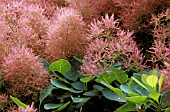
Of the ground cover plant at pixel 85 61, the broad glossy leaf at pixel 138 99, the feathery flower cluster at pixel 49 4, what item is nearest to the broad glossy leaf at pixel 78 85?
the ground cover plant at pixel 85 61

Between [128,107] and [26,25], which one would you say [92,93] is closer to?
[128,107]

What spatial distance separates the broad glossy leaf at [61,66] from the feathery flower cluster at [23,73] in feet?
0.12

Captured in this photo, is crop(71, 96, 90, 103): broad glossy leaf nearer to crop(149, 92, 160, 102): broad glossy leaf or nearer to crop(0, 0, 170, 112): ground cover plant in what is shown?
A: crop(0, 0, 170, 112): ground cover plant

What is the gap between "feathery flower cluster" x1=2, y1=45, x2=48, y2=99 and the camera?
40.1 inches

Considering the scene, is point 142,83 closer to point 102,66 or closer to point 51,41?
point 102,66

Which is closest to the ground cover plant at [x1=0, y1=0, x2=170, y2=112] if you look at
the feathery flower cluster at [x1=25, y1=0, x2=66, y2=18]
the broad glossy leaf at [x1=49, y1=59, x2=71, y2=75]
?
the broad glossy leaf at [x1=49, y1=59, x2=71, y2=75]

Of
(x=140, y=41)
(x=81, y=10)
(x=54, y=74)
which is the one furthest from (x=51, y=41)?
(x=140, y=41)

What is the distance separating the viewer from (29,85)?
103cm

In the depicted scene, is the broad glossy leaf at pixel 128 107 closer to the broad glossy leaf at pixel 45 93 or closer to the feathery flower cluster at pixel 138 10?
the broad glossy leaf at pixel 45 93

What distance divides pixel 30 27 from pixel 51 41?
128 millimetres

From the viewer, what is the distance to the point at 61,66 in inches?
42.3

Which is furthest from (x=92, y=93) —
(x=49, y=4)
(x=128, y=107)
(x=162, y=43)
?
(x=49, y=4)

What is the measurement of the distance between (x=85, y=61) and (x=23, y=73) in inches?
8.0

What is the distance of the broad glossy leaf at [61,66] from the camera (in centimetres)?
106
